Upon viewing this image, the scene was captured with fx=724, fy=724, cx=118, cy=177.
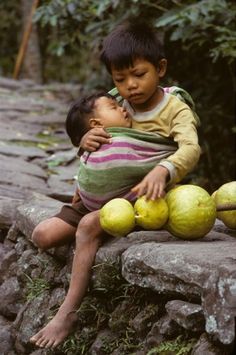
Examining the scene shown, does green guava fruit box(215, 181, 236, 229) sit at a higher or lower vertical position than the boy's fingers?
lower

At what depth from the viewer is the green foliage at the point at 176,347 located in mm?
2768

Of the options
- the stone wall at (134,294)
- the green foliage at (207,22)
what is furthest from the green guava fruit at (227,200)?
the green foliage at (207,22)

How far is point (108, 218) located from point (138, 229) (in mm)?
353

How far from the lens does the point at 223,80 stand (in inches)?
316

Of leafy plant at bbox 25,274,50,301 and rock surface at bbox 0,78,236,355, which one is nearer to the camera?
rock surface at bbox 0,78,236,355

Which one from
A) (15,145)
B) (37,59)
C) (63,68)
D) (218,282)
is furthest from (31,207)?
(63,68)

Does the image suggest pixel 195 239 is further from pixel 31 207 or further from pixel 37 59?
pixel 37 59

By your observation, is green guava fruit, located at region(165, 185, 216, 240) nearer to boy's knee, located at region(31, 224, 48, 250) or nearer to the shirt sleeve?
the shirt sleeve

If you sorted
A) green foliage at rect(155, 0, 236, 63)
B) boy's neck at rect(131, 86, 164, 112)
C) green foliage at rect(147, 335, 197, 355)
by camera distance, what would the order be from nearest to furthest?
green foliage at rect(147, 335, 197, 355)
boy's neck at rect(131, 86, 164, 112)
green foliage at rect(155, 0, 236, 63)

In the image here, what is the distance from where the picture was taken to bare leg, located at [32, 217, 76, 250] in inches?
149

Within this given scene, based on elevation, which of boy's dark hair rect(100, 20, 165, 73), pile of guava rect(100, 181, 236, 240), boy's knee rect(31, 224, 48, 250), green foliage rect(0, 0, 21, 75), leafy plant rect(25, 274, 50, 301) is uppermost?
boy's dark hair rect(100, 20, 165, 73)

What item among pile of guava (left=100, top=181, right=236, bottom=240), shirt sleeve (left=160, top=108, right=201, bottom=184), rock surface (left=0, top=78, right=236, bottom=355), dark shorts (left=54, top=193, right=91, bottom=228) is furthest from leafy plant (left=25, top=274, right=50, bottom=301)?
shirt sleeve (left=160, top=108, right=201, bottom=184)

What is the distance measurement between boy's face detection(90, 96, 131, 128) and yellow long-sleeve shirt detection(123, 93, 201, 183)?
54 millimetres

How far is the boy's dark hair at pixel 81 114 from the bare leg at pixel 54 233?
0.46 metres
